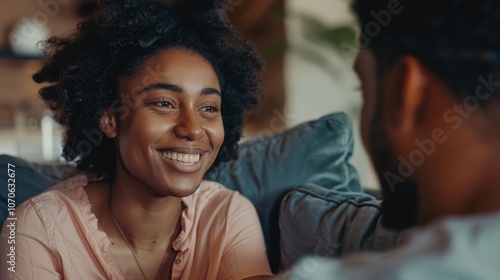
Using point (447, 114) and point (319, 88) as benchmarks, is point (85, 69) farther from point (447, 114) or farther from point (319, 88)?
point (319, 88)

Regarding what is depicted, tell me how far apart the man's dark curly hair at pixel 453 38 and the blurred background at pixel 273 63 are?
2.13 metres

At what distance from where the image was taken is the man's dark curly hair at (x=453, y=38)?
61 cm

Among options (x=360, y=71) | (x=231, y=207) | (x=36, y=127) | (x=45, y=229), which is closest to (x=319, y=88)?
(x=36, y=127)

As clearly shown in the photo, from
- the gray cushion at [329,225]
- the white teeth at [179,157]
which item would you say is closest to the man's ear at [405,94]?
the gray cushion at [329,225]

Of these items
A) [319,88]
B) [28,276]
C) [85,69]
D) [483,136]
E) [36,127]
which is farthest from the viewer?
[36,127]

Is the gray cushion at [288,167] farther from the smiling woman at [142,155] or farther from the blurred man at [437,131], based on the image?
the blurred man at [437,131]

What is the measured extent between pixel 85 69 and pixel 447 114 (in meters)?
0.85

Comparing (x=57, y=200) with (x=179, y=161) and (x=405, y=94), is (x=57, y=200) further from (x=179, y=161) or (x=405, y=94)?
(x=405, y=94)

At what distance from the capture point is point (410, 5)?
2.19ft

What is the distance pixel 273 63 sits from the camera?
137 inches

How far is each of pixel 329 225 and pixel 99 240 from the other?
459 mm

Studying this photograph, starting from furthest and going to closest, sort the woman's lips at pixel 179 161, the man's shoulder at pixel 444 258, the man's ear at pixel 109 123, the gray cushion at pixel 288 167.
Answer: the gray cushion at pixel 288 167 → the man's ear at pixel 109 123 → the woman's lips at pixel 179 161 → the man's shoulder at pixel 444 258

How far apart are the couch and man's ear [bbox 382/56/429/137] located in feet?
1.99

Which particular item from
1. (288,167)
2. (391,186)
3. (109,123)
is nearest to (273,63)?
(288,167)
